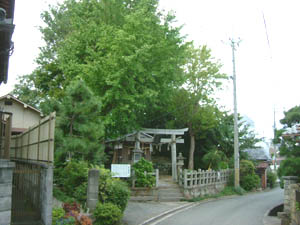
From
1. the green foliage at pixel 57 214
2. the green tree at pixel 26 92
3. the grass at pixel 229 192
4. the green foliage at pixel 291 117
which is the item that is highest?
the green tree at pixel 26 92

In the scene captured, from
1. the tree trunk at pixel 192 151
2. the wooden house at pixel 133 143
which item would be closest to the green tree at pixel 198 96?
the tree trunk at pixel 192 151

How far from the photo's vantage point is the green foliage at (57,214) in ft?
32.6

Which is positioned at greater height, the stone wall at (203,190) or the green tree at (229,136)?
the green tree at (229,136)

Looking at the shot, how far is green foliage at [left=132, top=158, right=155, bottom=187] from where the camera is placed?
19.7 m

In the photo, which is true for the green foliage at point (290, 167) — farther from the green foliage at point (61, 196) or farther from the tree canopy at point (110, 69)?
the green foliage at point (61, 196)

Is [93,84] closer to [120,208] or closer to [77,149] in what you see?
[77,149]

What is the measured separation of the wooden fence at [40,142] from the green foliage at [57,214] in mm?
1666

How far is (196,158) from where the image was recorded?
33.3 meters

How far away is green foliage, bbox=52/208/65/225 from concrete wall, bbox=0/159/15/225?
7.04 ft

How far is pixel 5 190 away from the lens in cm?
792

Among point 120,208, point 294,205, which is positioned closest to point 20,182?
point 120,208

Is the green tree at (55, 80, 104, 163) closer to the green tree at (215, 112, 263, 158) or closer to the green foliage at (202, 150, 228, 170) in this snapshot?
the green foliage at (202, 150, 228, 170)

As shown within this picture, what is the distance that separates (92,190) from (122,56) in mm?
8533

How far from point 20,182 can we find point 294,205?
1132 centimetres
